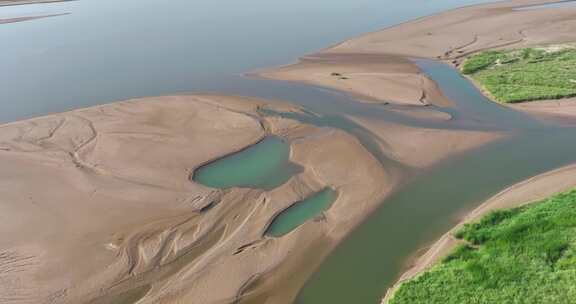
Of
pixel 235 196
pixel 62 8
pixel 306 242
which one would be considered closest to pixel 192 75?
pixel 235 196

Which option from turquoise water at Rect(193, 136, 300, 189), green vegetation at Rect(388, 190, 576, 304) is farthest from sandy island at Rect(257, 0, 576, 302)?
turquoise water at Rect(193, 136, 300, 189)

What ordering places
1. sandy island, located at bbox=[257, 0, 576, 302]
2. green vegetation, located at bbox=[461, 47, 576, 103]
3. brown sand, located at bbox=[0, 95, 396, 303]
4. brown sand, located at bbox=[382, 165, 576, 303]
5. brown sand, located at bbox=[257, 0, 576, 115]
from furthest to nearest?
brown sand, located at bbox=[257, 0, 576, 115] → green vegetation, located at bbox=[461, 47, 576, 103] → sandy island, located at bbox=[257, 0, 576, 302] → brown sand, located at bbox=[0, 95, 396, 303] → brown sand, located at bbox=[382, 165, 576, 303]

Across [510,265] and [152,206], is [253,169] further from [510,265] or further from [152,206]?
[510,265]

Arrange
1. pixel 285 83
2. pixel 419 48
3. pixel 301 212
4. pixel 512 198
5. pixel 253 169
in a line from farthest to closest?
pixel 419 48
pixel 285 83
pixel 253 169
pixel 301 212
pixel 512 198

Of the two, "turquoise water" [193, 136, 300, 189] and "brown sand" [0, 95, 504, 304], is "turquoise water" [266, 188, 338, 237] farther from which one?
"turquoise water" [193, 136, 300, 189]

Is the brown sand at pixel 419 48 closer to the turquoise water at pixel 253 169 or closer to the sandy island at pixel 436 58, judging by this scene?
the sandy island at pixel 436 58

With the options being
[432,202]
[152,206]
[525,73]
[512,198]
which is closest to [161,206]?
[152,206]

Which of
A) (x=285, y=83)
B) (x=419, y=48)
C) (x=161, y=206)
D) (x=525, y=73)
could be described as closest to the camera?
(x=161, y=206)
